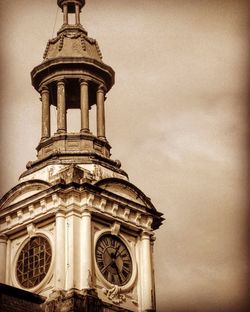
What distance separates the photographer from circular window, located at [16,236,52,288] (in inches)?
1403

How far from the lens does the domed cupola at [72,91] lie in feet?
126

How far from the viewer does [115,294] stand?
35.4 m

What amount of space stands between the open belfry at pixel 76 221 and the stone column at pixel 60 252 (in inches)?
1.2

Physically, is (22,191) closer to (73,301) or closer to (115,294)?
(115,294)

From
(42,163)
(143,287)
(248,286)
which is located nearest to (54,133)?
(42,163)

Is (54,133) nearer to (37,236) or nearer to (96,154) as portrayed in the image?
(96,154)

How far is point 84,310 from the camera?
110ft

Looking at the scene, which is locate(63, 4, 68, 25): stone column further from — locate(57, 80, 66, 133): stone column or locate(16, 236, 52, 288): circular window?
locate(16, 236, 52, 288): circular window

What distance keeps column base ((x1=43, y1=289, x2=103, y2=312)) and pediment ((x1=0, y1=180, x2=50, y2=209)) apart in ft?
13.4

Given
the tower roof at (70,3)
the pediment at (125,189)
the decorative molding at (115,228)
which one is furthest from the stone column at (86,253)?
the tower roof at (70,3)

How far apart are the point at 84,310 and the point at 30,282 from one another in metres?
2.99

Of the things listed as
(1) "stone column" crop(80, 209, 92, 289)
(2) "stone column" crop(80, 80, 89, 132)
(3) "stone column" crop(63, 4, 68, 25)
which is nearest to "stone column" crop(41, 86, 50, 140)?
(2) "stone column" crop(80, 80, 89, 132)

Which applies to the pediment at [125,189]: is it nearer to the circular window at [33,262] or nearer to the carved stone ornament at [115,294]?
the circular window at [33,262]

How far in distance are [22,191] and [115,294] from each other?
15.9ft
